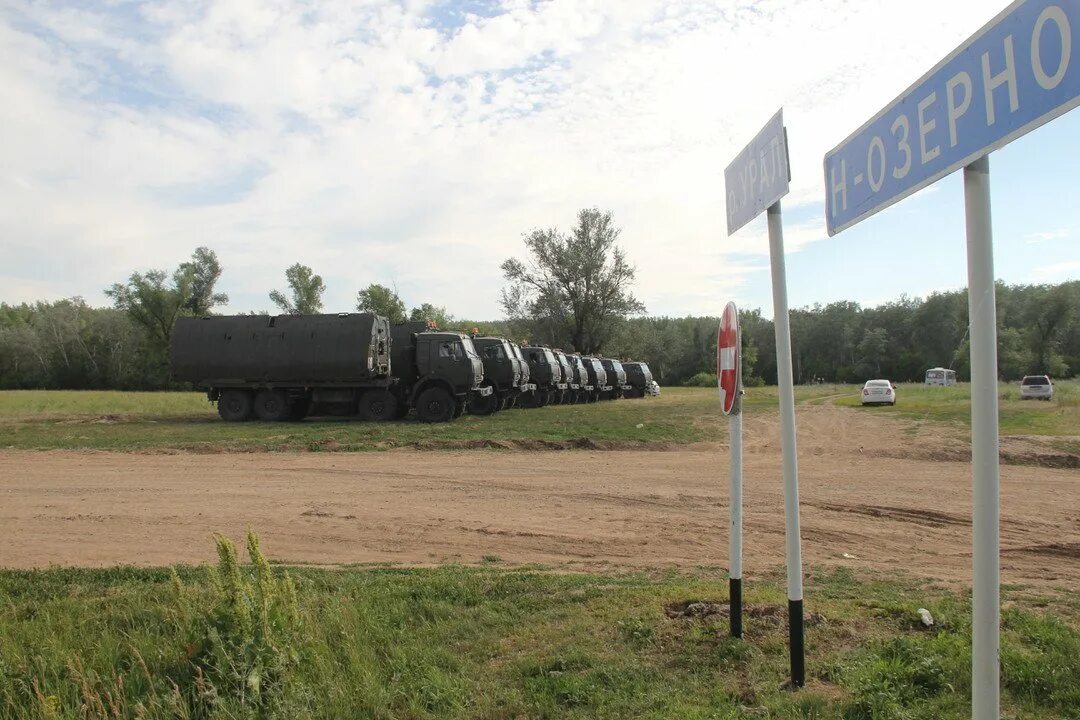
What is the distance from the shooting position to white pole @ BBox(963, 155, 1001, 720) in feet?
7.75

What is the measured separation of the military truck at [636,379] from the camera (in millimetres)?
50312

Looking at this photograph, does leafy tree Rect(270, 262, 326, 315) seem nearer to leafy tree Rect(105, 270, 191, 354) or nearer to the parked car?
leafy tree Rect(105, 270, 191, 354)

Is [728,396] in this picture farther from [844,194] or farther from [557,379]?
[557,379]

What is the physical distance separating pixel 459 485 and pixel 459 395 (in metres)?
12.4

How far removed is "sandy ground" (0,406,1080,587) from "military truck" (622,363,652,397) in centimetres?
3358

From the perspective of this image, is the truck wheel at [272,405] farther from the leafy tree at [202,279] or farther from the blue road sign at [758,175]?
the leafy tree at [202,279]

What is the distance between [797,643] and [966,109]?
271 centimetres

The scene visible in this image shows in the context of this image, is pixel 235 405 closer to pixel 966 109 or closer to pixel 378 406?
pixel 378 406

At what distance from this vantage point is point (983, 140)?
227cm

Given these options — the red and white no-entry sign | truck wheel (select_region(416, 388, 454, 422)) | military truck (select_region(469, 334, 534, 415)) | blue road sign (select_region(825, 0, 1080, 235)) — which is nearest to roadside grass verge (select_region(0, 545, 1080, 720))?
the red and white no-entry sign

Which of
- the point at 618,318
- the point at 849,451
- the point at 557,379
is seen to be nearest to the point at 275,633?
the point at 849,451

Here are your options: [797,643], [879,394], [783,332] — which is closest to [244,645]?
[797,643]

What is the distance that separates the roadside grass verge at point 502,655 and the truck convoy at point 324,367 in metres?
18.5

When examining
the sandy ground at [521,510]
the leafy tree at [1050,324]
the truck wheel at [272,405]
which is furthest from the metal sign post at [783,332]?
the leafy tree at [1050,324]
